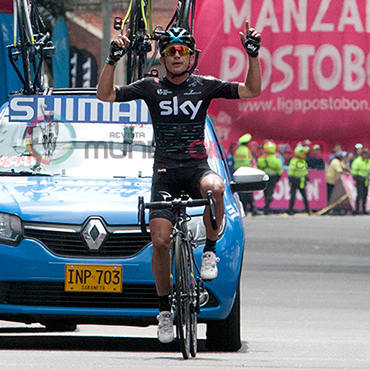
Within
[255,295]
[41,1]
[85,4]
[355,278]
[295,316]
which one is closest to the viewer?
[295,316]

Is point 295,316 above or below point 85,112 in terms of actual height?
below

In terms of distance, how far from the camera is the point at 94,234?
24.8 ft

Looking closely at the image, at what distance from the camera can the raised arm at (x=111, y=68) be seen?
715cm

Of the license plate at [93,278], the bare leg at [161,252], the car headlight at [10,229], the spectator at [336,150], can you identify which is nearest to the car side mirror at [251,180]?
the bare leg at [161,252]

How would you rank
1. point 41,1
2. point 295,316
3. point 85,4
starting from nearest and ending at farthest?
point 295,316, point 41,1, point 85,4

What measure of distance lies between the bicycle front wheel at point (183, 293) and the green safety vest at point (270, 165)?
21312 millimetres

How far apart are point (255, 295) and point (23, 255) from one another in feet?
17.8

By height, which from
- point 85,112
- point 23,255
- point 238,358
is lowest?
point 238,358

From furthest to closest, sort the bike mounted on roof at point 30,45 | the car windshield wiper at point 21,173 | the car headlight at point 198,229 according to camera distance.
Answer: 1. the bike mounted on roof at point 30,45
2. the car windshield wiper at point 21,173
3. the car headlight at point 198,229

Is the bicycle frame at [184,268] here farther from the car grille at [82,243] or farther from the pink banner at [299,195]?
the pink banner at [299,195]

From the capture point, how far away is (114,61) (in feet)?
23.7

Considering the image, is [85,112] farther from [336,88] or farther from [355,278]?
[336,88]

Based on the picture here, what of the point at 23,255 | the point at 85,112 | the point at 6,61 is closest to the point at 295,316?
the point at 85,112

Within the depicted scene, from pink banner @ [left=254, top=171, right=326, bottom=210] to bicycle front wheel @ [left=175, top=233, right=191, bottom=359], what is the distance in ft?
68.5
